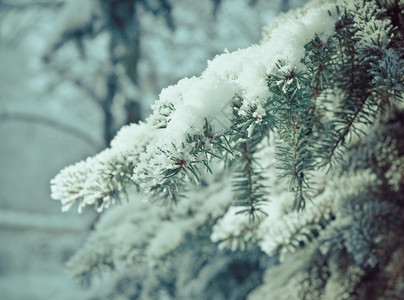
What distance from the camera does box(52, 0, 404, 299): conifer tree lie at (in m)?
0.32

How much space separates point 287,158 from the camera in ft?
1.36

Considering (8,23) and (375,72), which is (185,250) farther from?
(8,23)

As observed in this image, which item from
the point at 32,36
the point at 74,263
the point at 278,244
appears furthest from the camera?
the point at 32,36

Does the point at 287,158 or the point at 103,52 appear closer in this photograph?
the point at 287,158

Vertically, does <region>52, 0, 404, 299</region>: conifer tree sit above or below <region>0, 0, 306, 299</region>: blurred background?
below

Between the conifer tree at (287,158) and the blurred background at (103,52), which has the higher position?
the blurred background at (103,52)

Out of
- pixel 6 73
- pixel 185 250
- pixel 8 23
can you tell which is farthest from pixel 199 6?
pixel 6 73

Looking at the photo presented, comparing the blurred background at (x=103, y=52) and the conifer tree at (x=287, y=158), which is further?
the blurred background at (x=103, y=52)

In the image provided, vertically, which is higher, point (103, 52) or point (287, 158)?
point (103, 52)

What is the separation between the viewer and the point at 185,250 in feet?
2.66

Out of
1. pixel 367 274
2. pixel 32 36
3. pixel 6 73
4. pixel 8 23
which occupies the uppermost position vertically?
pixel 6 73

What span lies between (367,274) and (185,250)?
45 centimetres

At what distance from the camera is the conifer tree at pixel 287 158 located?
12.6 inches

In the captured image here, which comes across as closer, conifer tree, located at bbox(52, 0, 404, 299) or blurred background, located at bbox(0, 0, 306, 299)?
conifer tree, located at bbox(52, 0, 404, 299)
